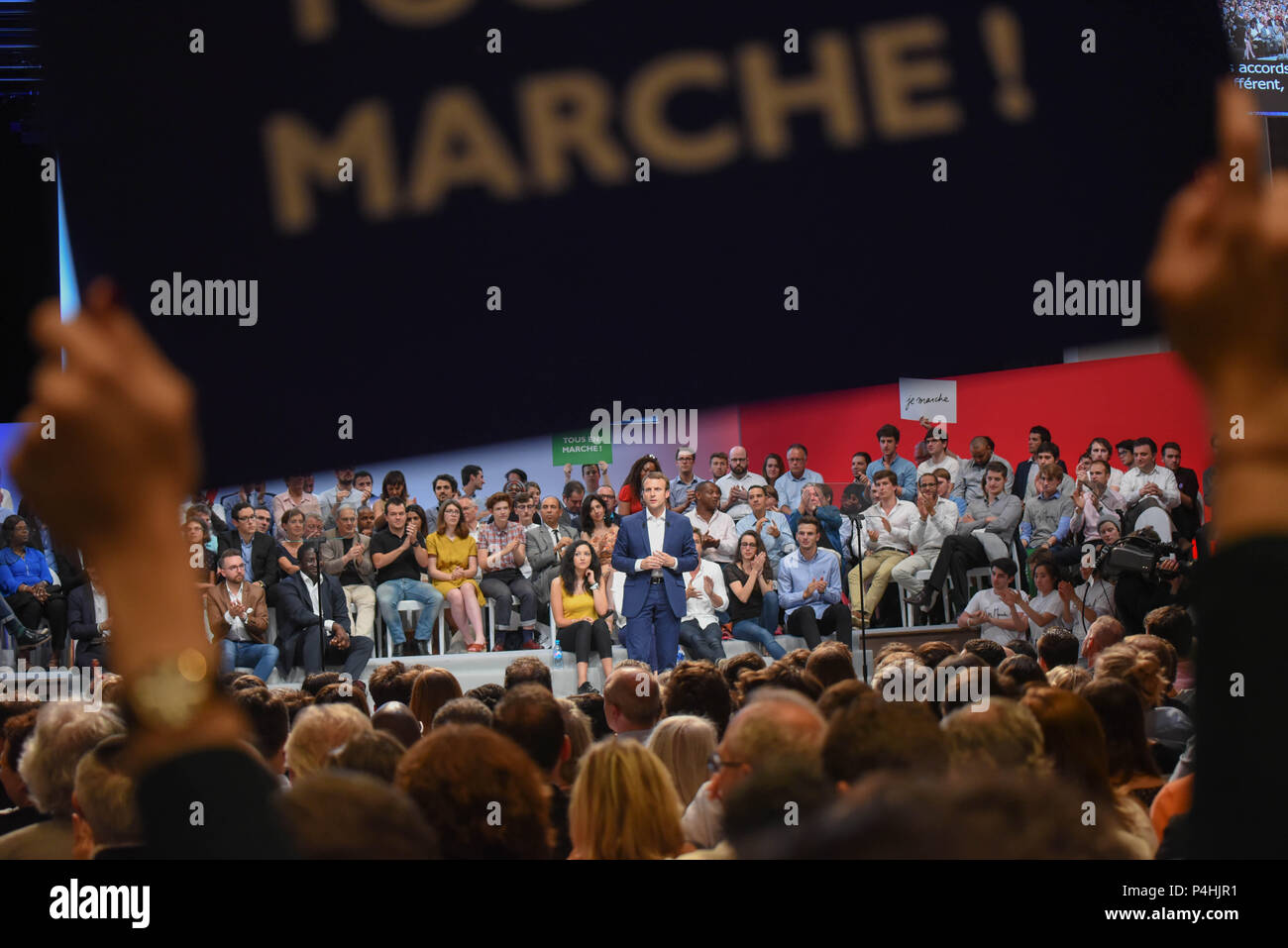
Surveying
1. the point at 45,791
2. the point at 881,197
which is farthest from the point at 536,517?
the point at 45,791

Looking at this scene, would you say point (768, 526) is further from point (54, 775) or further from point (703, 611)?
point (54, 775)

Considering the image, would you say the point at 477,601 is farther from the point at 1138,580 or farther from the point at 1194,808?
the point at 1194,808

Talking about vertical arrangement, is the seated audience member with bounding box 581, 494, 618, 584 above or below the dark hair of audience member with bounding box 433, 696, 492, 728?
above

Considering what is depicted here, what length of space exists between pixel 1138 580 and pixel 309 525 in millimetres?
4903

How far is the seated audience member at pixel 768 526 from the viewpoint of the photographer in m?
8.14

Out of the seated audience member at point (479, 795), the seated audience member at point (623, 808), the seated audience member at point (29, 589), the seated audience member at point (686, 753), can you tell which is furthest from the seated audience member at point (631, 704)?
the seated audience member at point (29, 589)

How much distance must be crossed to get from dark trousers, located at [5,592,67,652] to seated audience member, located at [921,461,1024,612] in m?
5.33

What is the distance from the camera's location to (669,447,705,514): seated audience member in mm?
8547

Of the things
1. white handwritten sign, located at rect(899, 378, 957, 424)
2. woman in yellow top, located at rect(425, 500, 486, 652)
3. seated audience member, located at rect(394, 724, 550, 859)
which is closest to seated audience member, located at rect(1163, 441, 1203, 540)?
white handwritten sign, located at rect(899, 378, 957, 424)

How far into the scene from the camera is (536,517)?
8.45m

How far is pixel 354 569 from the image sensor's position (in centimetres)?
797

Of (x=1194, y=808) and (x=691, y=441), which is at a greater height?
(x=691, y=441)

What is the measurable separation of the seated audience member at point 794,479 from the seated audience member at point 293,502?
3026 mm

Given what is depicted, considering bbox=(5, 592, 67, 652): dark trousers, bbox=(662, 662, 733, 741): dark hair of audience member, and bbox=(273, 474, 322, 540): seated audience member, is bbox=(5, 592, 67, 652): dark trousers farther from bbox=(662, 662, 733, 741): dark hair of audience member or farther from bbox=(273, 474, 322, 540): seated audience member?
bbox=(662, 662, 733, 741): dark hair of audience member
